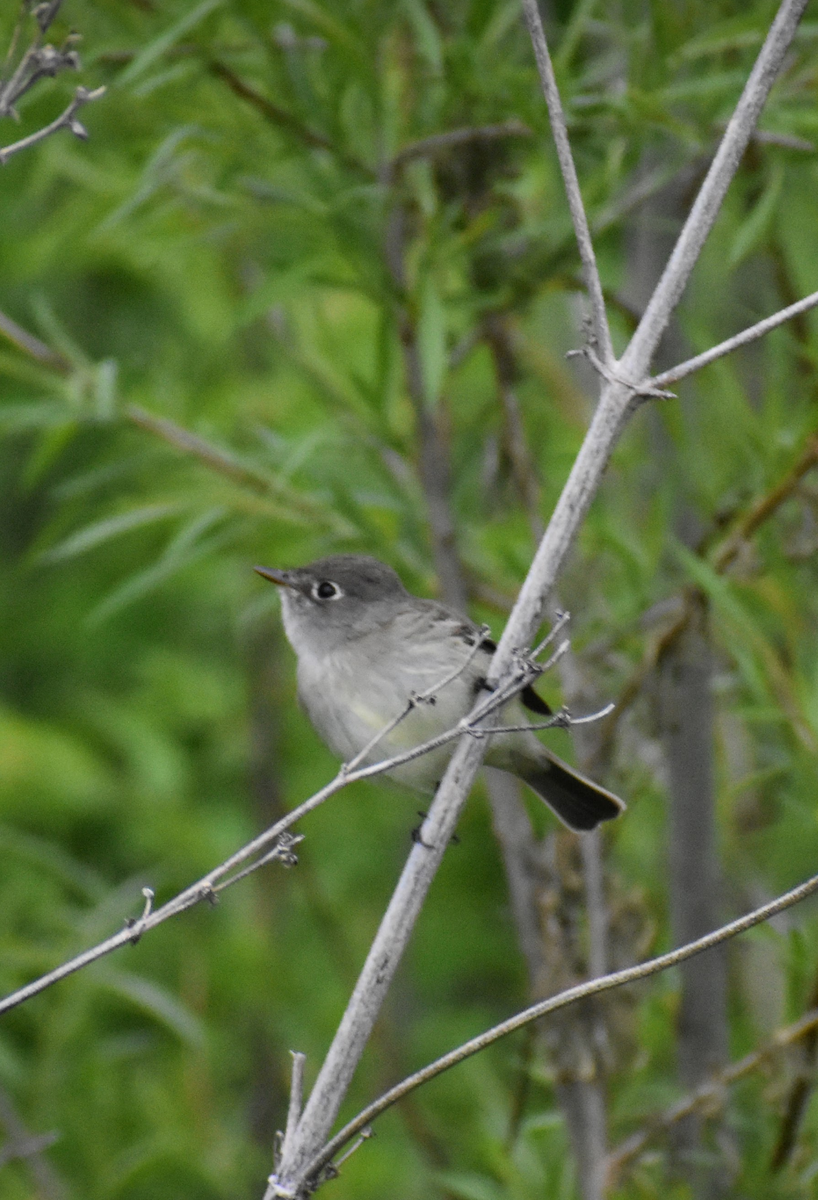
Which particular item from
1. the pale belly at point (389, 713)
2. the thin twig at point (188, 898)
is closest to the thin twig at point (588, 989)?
the thin twig at point (188, 898)

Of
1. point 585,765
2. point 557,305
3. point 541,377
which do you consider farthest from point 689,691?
point 557,305

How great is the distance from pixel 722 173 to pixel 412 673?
5.22 ft

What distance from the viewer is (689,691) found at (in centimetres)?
300

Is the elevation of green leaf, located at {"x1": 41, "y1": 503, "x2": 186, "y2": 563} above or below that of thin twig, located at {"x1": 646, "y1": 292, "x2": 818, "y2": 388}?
→ above

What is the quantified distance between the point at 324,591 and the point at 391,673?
12.4 inches

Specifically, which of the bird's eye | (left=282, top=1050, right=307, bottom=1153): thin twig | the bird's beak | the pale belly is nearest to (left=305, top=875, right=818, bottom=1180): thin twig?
(left=282, top=1050, right=307, bottom=1153): thin twig

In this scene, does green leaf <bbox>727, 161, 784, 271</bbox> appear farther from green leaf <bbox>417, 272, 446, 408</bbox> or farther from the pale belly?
the pale belly

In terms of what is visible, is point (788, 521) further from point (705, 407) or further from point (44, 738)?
point (44, 738)

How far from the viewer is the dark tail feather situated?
301 cm

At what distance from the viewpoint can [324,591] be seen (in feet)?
11.4

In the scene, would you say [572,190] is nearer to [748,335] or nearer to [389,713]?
[748,335]

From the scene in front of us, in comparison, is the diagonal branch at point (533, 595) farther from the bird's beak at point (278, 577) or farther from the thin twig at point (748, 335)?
the bird's beak at point (278, 577)

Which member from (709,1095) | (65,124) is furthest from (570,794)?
(65,124)

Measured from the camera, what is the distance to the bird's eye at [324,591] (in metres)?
3.47
